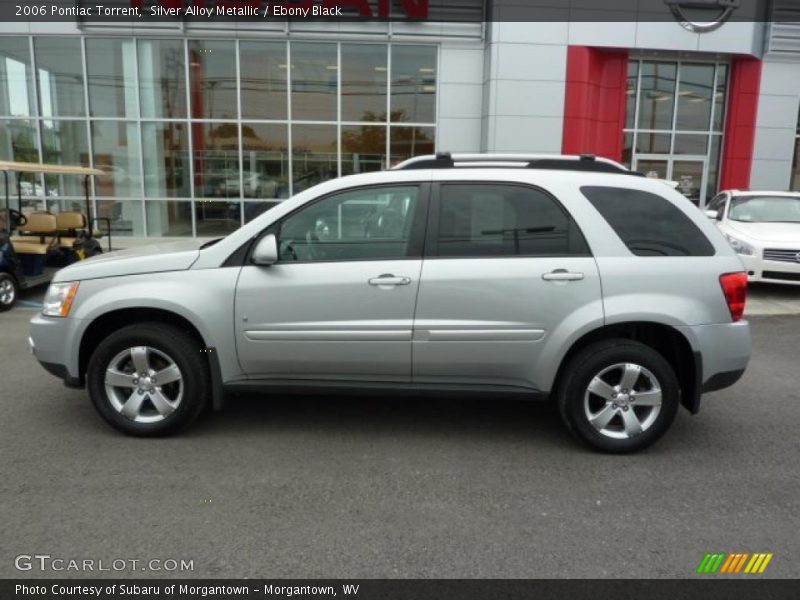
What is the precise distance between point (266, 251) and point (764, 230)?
29.1ft

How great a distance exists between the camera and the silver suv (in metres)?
3.88

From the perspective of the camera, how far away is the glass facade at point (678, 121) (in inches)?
677

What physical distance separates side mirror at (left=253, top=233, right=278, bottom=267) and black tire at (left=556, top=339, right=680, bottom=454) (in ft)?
6.50

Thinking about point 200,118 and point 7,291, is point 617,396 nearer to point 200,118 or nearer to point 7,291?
point 7,291

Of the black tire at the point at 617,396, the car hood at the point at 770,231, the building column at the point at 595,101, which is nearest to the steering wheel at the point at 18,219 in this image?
the black tire at the point at 617,396

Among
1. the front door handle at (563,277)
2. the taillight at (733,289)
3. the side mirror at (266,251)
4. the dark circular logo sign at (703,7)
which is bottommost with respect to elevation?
the taillight at (733,289)

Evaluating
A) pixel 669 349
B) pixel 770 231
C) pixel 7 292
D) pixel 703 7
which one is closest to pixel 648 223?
pixel 669 349

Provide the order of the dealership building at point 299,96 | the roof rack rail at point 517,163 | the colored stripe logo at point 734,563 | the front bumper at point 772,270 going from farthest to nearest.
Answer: the dealership building at point 299,96 → the front bumper at point 772,270 → the roof rack rail at point 517,163 → the colored stripe logo at point 734,563

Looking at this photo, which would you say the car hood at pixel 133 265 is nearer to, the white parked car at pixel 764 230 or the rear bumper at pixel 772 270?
the white parked car at pixel 764 230

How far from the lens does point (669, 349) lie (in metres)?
4.20

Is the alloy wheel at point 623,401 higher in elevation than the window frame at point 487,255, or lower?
lower

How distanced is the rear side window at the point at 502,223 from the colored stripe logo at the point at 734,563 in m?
1.83
